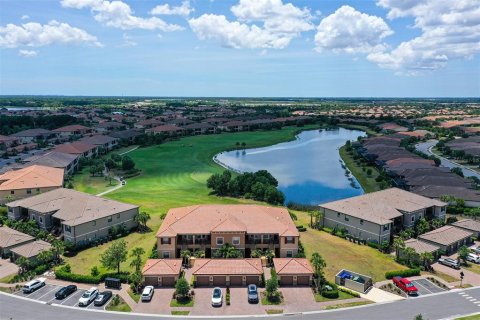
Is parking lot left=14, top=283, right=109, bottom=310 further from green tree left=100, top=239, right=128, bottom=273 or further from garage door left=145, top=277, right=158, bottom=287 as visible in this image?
garage door left=145, top=277, right=158, bottom=287

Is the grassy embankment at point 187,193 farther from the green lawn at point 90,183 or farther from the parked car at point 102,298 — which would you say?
the parked car at point 102,298

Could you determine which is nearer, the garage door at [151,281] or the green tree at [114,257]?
the garage door at [151,281]

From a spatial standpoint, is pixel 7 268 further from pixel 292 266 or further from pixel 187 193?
pixel 187 193

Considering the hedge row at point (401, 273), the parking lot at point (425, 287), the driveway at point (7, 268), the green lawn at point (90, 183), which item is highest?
the green lawn at point (90, 183)

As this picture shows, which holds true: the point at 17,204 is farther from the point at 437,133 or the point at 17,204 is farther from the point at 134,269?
the point at 437,133

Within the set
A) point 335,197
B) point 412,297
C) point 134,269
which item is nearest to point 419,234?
point 412,297

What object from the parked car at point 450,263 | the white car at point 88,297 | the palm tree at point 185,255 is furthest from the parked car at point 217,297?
the parked car at point 450,263

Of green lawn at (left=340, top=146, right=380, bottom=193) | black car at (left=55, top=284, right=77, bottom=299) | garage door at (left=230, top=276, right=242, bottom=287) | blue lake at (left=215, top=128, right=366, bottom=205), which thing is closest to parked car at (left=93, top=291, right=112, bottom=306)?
black car at (left=55, top=284, right=77, bottom=299)
